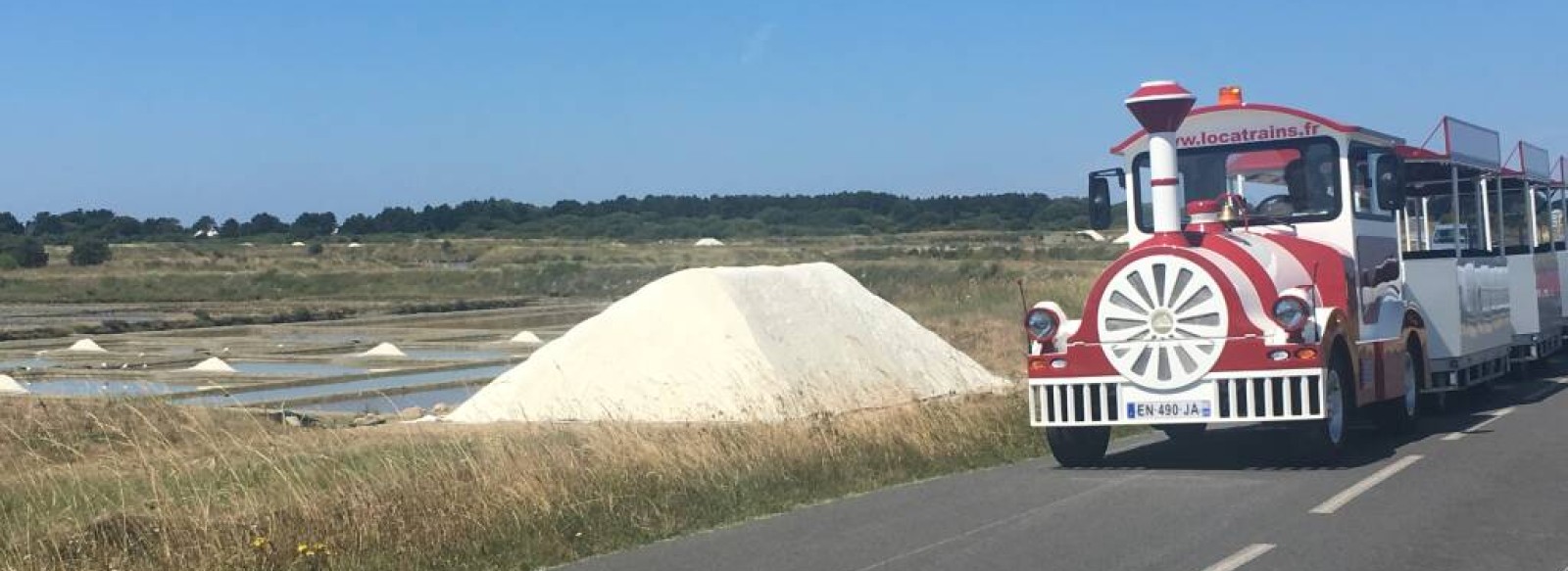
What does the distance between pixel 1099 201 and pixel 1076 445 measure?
308cm

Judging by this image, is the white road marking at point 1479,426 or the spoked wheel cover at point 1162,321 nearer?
the spoked wheel cover at point 1162,321

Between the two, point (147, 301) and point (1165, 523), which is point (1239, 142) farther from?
point (147, 301)

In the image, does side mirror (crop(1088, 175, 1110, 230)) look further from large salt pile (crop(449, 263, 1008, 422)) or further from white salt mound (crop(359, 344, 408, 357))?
white salt mound (crop(359, 344, 408, 357))

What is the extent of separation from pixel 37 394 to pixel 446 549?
1882 centimetres

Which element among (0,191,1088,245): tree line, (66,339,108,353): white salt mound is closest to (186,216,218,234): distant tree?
(0,191,1088,245): tree line

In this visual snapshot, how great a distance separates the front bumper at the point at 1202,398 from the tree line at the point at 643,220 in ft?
228

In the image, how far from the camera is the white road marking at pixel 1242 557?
9.31 meters

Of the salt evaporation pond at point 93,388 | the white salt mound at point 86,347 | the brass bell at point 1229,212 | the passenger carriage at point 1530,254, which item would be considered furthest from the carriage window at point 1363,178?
the white salt mound at point 86,347

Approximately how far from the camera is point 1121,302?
14.1m

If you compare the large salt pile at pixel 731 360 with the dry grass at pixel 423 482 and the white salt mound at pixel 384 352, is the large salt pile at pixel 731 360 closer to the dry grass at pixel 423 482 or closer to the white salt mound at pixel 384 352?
the dry grass at pixel 423 482

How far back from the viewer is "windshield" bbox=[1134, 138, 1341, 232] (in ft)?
52.6

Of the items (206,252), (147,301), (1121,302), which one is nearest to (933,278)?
(147,301)

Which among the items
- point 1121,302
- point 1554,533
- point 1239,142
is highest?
point 1239,142

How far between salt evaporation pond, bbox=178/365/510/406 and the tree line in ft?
167
